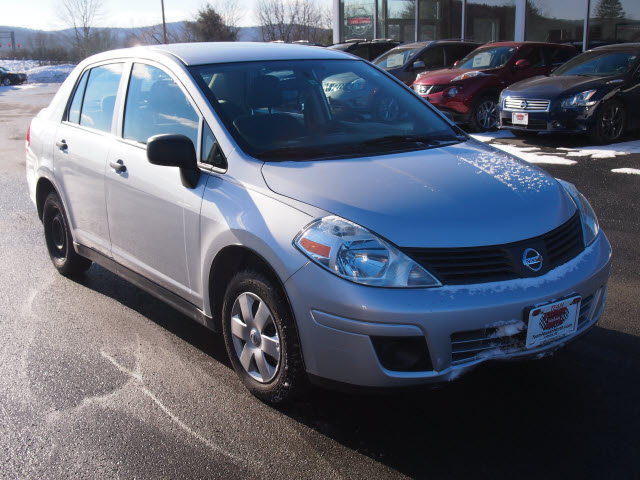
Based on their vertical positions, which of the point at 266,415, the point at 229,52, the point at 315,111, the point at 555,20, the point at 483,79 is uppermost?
the point at 555,20

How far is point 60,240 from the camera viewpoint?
5.39m

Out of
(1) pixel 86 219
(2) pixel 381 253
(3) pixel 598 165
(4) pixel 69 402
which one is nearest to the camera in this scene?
(2) pixel 381 253

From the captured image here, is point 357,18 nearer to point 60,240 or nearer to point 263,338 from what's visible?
point 60,240

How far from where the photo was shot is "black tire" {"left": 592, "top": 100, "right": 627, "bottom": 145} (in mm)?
10375

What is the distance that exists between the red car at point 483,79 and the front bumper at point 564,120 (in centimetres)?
99

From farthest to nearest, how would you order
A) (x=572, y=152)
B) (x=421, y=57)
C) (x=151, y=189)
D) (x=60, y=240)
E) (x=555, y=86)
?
(x=421, y=57) → (x=555, y=86) → (x=572, y=152) → (x=60, y=240) → (x=151, y=189)

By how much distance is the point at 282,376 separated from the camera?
10.2 ft

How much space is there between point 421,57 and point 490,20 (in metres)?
8.53

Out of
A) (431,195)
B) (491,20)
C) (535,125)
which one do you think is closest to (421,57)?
(535,125)

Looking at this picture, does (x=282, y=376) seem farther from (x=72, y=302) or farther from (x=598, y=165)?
(x=598, y=165)

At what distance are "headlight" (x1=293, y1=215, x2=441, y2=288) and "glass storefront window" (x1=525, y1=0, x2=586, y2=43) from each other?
64.7ft

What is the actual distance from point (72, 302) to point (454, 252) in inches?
124

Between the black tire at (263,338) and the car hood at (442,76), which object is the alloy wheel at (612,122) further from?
the black tire at (263,338)

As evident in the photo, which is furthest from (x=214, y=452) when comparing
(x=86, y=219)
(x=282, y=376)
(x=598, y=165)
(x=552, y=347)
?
(x=598, y=165)
